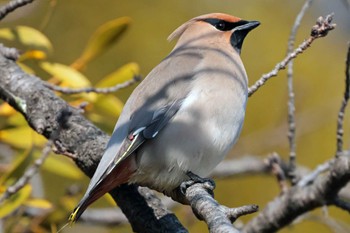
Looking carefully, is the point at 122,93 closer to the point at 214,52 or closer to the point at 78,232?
the point at 78,232

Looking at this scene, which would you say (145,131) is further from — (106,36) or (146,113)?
(106,36)

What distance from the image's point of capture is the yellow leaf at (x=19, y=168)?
12.6 feet

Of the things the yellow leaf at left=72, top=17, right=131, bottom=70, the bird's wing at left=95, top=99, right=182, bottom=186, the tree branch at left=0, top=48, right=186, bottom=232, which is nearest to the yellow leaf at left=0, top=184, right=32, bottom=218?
the tree branch at left=0, top=48, right=186, bottom=232

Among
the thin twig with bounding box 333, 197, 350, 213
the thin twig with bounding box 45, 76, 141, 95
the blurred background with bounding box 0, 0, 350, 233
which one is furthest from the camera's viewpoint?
the blurred background with bounding box 0, 0, 350, 233

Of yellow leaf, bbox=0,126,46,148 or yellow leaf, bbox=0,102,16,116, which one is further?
yellow leaf, bbox=0,102,16,116

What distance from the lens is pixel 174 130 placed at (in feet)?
12.2

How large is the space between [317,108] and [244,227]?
82.7 inches

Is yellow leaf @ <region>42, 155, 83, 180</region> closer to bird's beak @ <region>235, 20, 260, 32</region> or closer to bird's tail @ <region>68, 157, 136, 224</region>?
bird's tail @ <region>68, 157, 136, 224</region>

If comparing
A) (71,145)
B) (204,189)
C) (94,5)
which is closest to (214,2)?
(94,5)

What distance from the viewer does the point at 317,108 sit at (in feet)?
19.9

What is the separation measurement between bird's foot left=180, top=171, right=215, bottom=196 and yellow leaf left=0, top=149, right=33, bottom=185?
2.32ft

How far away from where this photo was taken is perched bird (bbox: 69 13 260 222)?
3.64 metres

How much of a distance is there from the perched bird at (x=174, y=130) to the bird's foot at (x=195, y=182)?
0.04 meters

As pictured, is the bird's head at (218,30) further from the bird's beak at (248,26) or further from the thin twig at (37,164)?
the thin twig at (37,164)
